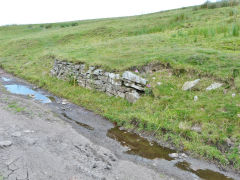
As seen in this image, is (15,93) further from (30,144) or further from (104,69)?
(30,144)

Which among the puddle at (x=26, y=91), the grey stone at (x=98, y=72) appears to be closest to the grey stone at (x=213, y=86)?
the grey stone at (x=98, y=72)

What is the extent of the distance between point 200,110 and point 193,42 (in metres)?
8.28

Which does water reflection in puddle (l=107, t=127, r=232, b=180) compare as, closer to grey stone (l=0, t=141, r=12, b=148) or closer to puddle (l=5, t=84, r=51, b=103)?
grey stone (l=0, t=141, r=12, b=148)

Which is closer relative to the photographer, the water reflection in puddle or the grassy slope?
the water reflection in puddle

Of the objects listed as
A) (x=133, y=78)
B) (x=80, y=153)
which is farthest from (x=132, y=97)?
(x=80, y=153)

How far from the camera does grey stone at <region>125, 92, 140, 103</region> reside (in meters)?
9.77

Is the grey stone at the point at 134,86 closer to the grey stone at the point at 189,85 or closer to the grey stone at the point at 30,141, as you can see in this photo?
the grey stone at the point at 189,85

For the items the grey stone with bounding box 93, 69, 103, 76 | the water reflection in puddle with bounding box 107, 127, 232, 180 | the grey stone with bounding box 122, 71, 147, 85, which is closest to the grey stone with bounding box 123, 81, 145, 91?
the grey stone with bounding box 122, 71, 147, 85

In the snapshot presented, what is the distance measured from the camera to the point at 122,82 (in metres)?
10.5

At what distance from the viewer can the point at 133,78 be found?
10.1 metres

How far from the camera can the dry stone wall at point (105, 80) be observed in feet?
32.8

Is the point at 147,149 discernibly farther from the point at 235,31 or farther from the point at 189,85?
the point at 235,31

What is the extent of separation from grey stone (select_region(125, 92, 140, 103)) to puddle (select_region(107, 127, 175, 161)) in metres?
2.06

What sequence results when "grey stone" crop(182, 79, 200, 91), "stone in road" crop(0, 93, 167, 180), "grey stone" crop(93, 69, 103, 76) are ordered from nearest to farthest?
"stone in road" crop(0, 93, 167, 180) → "grey stone" crop(182, 79, 200, 91) → "grey stone" crop(93, 69, 103, 76)
